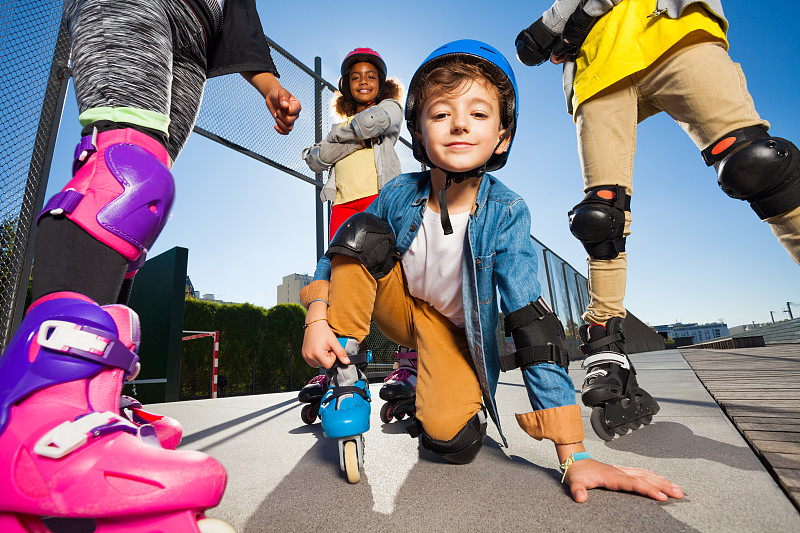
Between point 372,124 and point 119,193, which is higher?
point 372,124

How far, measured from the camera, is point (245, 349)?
32.4 feet

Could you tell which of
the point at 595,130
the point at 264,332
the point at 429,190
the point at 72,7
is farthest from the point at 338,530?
the point at 264,332

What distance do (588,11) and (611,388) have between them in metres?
1.42

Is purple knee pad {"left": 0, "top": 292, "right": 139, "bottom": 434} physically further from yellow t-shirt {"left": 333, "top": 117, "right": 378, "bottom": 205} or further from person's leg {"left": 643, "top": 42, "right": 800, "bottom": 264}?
yellow t-shirt {"left": 333, "top": 117, "right": 378, "bottom": 205}

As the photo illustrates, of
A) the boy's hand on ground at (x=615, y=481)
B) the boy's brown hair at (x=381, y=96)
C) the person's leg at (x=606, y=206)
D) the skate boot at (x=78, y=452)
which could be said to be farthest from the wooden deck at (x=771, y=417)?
the boy's brown hair at (x=381, y=96)

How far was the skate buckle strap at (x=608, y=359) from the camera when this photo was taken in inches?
54.1

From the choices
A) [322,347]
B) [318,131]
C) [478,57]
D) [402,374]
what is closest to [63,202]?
[322,347]

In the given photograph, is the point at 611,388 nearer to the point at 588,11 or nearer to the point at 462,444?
the point at 462,444

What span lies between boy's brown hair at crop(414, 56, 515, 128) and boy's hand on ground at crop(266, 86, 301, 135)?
558mm

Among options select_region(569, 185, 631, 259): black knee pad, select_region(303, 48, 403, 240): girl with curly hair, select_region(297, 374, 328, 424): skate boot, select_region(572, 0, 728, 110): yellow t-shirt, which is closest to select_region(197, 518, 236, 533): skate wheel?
select_region(297, 374, 328, 424): skate boot

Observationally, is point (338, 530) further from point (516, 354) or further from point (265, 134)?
point (265, 134)

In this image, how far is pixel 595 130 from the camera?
62.1 inches

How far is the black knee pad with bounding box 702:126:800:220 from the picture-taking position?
1162 mm

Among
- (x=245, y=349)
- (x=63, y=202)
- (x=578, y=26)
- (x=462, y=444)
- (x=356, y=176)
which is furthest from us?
(x=245, y=349)
